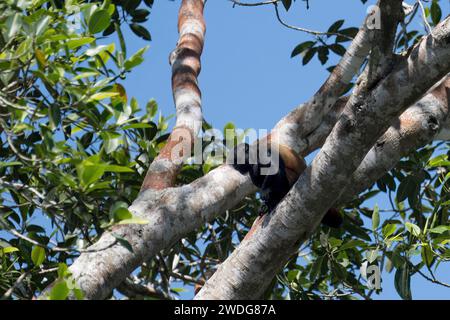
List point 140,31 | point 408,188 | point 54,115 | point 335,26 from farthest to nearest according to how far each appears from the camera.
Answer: point 140,31, point 335,26, point 408,188, point 54,115

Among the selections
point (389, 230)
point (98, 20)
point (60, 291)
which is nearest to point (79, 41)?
point (98, 20)

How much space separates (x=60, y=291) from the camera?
3213 mm

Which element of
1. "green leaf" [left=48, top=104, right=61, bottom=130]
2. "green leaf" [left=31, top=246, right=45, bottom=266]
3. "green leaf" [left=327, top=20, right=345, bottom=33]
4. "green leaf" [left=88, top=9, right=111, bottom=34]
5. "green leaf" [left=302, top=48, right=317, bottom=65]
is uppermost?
"green leaf" [left=327, top=20, right=345, bottom=33]

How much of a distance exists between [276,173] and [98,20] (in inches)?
86.6

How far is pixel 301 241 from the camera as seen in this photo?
4199 millimetres

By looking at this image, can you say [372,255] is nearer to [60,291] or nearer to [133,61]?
[133,61]

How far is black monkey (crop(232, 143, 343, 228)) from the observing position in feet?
18.0

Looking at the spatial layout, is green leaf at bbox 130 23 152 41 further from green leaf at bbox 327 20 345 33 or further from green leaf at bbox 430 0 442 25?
green leaf at bbox 430 0 442 25

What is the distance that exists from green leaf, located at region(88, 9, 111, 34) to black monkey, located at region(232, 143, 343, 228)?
154 cm

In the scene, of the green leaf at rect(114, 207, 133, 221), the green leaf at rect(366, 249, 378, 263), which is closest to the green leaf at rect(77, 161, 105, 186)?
the green leaf at rect(114, 207, 133, 221)
